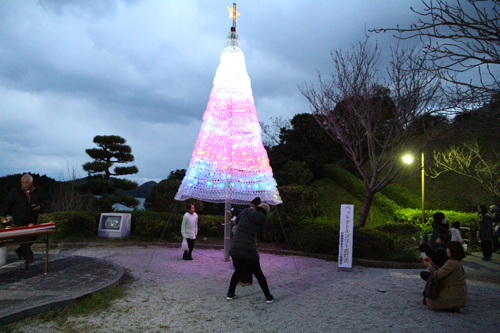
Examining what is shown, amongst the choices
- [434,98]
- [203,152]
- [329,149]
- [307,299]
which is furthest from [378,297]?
[329,149]

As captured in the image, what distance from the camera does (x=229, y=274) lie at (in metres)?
7.50

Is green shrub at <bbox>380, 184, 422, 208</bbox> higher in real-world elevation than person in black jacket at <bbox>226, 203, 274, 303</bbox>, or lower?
higher

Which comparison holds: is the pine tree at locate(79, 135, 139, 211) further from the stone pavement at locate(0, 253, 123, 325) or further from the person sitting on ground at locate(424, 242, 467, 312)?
the person sitting on ground at locate(424, 242, 467, 312)

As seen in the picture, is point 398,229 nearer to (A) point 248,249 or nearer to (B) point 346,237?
(B) point 346,237

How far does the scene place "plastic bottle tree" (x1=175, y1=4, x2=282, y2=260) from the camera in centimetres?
819

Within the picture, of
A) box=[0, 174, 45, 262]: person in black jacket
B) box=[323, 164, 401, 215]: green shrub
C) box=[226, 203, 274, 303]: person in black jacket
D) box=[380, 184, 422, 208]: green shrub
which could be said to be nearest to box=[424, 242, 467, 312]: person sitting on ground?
box=[226, 203, 274, 303]: person in black jacket

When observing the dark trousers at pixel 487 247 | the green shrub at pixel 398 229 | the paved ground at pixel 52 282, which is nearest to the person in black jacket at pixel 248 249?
the paved ground at pixel 52 282

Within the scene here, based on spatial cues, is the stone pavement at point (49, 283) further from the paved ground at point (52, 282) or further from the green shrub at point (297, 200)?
the green shrub at point (297, 200)

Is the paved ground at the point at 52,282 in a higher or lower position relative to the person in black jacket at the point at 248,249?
lower

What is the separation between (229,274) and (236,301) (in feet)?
6.60

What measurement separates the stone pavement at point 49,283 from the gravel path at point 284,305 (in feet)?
0.88

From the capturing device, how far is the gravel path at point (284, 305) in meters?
4.39

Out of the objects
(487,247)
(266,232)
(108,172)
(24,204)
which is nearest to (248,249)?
(24,204)

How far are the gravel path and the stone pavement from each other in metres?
0.27
